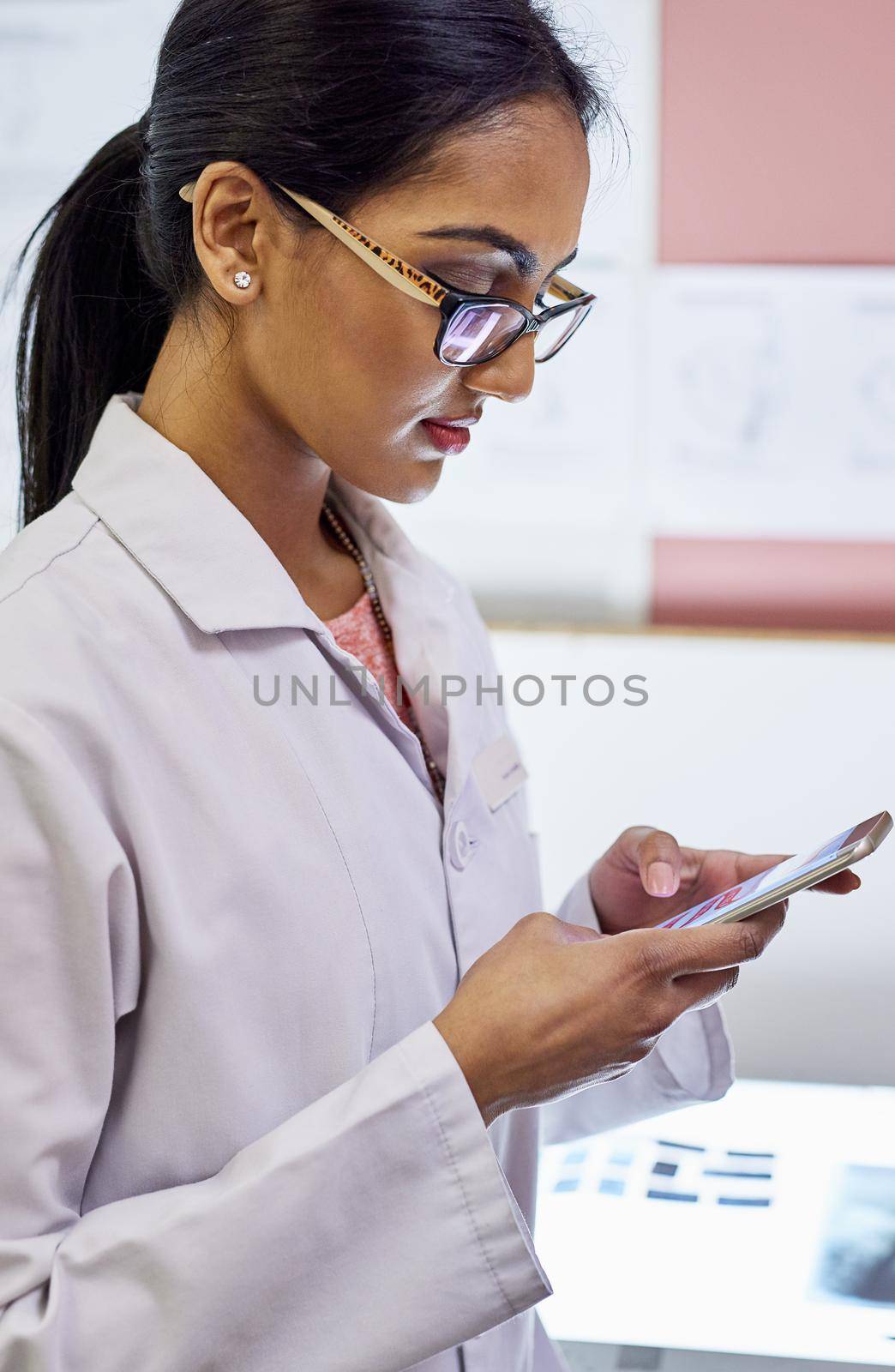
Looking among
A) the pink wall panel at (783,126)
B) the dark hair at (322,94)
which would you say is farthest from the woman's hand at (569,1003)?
the pink wall panel at (783,126)

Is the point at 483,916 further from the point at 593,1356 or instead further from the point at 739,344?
the point at 739,344

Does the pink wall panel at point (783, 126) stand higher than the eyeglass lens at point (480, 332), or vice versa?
the pink wall panel at point (783, 126)

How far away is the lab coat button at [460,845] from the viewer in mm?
912

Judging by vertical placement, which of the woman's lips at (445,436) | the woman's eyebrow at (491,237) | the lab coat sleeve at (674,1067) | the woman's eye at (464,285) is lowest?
the lab coat sleeve at (674,1067)

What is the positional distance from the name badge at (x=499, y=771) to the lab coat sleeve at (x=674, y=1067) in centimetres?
13

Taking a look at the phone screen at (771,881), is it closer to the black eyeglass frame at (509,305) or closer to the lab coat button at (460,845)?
the lab coat button at (460,845)

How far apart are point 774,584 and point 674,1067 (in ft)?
3.52

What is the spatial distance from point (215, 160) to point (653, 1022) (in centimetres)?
60

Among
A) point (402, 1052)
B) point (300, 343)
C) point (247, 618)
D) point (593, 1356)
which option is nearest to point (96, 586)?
point (247, 618)

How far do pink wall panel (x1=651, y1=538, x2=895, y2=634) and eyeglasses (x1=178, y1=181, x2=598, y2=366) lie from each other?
1.20m

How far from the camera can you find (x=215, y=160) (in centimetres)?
80

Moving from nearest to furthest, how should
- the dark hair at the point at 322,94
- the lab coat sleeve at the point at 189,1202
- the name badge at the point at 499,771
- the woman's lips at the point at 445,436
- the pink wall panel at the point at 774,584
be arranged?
the lab coat sleeve at the point at 189,1202
the dark hair at the point at 322,94
the woman's lips at the point at 445,436
the name badge at the point at 499,771
the pink wall panel at the point at 774,584

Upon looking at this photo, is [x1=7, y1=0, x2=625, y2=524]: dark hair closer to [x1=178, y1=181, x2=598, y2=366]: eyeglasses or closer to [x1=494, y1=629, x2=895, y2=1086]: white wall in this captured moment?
[x1=178, y1=181, x2=598, y2=366]: eyeglasses

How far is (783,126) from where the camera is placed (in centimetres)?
187
